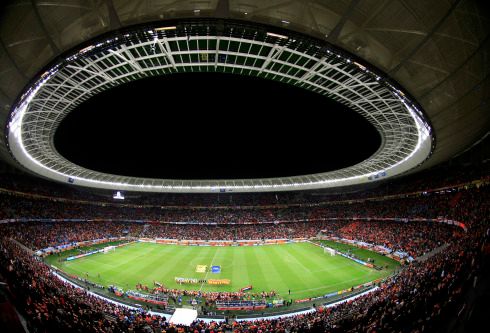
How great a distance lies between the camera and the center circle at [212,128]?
28.3 m

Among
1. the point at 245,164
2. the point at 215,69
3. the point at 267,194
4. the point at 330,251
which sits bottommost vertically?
the point at 267,194

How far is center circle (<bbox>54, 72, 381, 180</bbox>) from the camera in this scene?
28312 millimetres

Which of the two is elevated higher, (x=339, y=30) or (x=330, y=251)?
(x=339, y=30)

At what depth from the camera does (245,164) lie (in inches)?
2176

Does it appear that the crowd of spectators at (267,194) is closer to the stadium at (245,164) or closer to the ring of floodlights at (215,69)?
the stadium at (245,164)

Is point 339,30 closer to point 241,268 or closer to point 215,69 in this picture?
point 215,69

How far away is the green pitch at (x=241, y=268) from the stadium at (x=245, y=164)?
47cm

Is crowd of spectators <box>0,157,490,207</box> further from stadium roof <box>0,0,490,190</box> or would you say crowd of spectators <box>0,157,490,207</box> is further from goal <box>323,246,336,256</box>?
stadium roof <box>0,0,490,190</box>

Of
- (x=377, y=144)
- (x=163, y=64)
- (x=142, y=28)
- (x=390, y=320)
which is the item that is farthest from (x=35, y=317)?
(x=377, y=144)

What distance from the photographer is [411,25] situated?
11062 millimetres

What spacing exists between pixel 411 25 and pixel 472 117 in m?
13.3

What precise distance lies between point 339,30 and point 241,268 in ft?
112

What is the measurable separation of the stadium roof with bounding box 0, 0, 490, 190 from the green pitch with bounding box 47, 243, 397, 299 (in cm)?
2354

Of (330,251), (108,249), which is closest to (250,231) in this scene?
(330,251)
